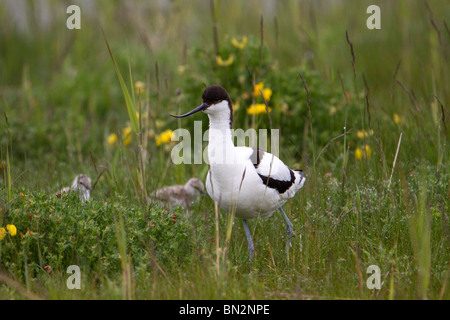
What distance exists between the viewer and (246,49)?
253 inches

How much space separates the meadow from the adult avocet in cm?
26

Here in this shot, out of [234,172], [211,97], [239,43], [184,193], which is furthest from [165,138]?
[234,172]

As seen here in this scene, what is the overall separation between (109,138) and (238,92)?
154cm

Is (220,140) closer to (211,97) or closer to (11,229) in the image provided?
(211,97)

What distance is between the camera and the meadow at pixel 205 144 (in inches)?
144

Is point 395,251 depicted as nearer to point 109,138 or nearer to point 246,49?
point 246,49

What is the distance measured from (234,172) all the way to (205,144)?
91.2 inches

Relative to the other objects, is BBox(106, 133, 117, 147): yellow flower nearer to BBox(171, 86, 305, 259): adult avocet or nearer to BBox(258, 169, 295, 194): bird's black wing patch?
BBox(171, 86, 305, 259): adult avocet

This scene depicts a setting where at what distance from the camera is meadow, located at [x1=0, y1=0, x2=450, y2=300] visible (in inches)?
144

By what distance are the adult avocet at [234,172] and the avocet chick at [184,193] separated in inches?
52.9

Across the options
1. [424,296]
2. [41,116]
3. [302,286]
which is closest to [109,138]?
[41,116]

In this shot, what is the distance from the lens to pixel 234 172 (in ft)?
13.4

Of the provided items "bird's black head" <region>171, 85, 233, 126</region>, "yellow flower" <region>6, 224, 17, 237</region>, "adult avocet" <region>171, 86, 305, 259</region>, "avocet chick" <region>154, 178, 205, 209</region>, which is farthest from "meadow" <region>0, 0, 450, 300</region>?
"bird's black head" <region>171, 85, 233, 126</region>

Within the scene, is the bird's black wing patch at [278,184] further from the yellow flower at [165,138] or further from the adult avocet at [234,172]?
the yellow flower at [165,138]
